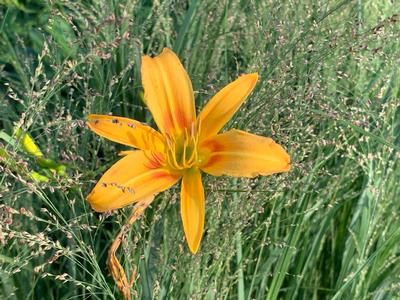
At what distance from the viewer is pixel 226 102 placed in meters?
0.85

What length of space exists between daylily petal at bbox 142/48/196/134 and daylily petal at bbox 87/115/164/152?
2cm

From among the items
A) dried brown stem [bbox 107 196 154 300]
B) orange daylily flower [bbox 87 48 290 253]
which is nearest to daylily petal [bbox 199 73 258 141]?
orange daylily flower [bbox 87 48 290 253]

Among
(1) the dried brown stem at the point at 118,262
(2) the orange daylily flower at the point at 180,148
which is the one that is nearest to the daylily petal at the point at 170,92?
(2) the orange daylily flower at the point at 180,148

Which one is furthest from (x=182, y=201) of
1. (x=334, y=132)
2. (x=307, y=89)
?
(x=334, y=132)

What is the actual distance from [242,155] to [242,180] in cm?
10

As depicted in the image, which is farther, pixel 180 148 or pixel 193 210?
pixel 180 148

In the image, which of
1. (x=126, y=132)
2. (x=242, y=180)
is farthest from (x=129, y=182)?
(x=242, y=180)

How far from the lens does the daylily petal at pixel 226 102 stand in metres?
0.84

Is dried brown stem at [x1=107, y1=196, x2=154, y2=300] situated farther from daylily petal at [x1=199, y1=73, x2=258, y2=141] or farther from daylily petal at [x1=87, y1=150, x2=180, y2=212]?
daylily petal at [x1=199, y1=73, x2=258, y2=141]

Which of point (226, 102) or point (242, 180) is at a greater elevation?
point (226, 102)

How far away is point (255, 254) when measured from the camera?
1.15m

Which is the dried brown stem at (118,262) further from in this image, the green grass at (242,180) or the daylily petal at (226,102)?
the daylily petal at (226,102)

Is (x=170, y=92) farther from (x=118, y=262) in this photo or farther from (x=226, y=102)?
(x=118, y=262)

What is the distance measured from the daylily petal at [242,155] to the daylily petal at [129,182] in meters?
0.05
